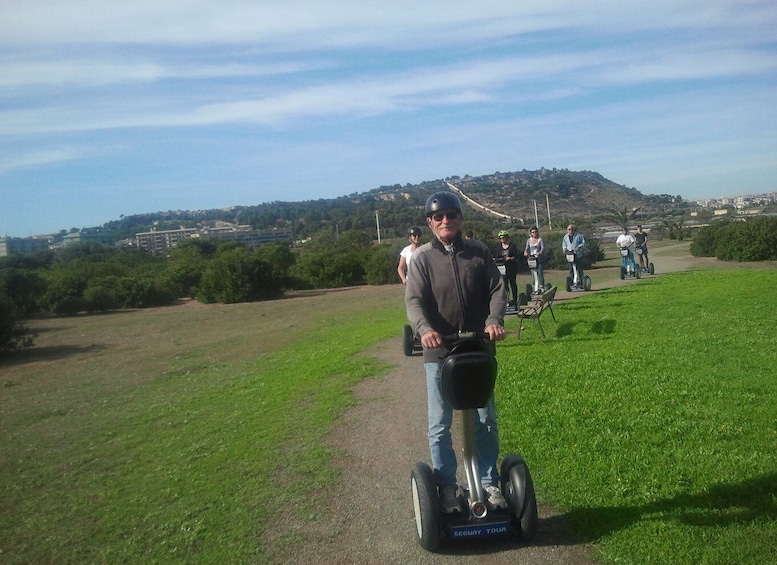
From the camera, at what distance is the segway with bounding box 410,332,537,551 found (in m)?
4.16

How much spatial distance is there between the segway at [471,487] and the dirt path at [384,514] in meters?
0.13

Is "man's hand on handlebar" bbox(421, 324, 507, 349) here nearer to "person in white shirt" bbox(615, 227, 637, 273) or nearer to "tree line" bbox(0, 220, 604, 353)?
"tree line" bbox(0, 220, 604, 353)

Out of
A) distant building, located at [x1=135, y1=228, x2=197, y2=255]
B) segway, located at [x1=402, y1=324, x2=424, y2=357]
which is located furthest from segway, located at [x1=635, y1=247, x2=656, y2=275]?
distant building, located at [x1=135, y1=228, x2=197, y2=255]

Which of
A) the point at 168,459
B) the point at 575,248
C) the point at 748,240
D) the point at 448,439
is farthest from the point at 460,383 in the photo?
the point at 748,240

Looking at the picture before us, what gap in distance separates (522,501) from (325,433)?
339 centimetres

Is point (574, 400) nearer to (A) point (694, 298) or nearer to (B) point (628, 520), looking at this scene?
(B) point (628, 520)

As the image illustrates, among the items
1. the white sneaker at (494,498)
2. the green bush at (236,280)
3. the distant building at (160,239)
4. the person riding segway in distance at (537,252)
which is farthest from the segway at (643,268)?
the distant building at (160,239)

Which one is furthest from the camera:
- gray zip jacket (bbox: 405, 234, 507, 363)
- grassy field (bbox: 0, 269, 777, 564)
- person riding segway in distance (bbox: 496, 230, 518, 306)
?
person riding segway in distance (bbox: 496, 230, 518, 306)

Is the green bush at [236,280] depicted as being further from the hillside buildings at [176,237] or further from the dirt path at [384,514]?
the dirt path at [384,514]

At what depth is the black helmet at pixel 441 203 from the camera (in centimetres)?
459

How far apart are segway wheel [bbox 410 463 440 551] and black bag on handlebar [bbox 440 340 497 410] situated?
0.54m

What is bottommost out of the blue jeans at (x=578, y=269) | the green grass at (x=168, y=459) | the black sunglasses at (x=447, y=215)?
the green grass at (x=168, y=459)

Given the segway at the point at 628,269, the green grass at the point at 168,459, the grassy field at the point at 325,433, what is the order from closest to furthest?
the grassy field at the point at 325,433 < the green grass at the point at 168,459 < the segway at the point at 628,269

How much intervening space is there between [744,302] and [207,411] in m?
10.9
